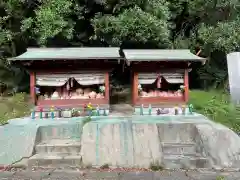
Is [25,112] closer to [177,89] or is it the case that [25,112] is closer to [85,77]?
[85,77]

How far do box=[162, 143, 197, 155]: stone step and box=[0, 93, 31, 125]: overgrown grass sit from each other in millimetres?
7541

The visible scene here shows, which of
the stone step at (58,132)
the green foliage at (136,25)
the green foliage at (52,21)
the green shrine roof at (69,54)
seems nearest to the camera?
the stone step at (58,132)

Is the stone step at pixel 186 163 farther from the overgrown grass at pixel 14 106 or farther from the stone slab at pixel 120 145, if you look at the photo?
the overgrown grass at pixel 14 106

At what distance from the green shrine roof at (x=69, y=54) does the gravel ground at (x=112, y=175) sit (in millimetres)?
5396

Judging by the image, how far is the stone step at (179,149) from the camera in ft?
32.7

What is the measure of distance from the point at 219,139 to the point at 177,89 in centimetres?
514

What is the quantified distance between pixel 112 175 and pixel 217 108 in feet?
27.0

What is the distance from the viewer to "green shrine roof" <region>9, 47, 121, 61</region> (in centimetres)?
1259

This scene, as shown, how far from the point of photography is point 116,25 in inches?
643

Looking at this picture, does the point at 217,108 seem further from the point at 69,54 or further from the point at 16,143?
the point at 16,143

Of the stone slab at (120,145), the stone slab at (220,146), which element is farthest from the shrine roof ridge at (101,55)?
the stone slab at (220,146)

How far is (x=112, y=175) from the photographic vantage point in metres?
8.14

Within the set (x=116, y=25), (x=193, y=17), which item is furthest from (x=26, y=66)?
(x=193, y=17)

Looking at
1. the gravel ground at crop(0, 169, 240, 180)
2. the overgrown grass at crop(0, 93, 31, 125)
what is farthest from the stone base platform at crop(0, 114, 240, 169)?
the overgrown grass at crop(0, 93, 31, 125)
